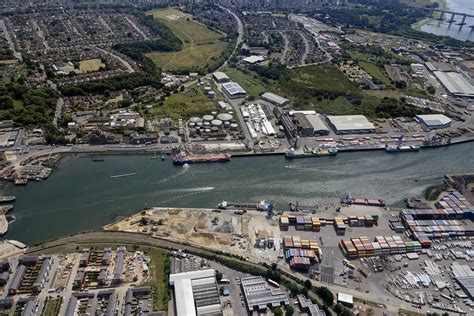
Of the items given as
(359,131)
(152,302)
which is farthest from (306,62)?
(152,302)

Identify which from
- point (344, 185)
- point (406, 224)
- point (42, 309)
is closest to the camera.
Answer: point (42, 309)

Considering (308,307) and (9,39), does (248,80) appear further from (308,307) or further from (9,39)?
(9,39)

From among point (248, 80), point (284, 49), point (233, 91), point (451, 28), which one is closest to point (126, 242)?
point (233, 91)

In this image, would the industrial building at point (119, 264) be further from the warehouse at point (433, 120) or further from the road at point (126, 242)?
the warehouse at point (433, 120)

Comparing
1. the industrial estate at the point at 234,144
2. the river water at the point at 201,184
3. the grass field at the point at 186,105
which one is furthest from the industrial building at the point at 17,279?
the grass field at the point at 186,105

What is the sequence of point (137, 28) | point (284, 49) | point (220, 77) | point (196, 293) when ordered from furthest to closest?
point (137, 28), point (284, 49), point (220, 77), point (196, 293)

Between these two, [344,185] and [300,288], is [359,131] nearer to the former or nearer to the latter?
[344,185]

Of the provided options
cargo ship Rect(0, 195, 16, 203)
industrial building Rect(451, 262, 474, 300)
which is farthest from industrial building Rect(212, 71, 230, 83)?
industrial building Rect(451, 262, 474, 300)
